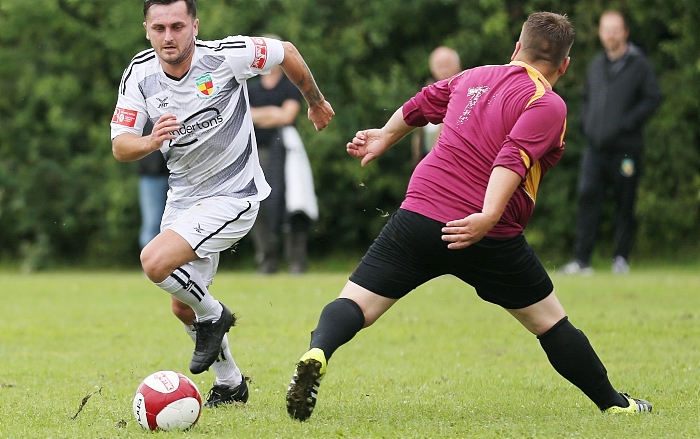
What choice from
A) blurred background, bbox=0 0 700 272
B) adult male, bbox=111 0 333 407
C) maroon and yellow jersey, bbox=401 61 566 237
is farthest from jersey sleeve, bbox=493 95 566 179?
blurred background, bbox=0 0 700 272

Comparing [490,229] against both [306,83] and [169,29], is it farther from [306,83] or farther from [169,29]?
[169,29]

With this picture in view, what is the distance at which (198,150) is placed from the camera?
6.04 metres

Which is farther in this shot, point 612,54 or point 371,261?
point 612,54

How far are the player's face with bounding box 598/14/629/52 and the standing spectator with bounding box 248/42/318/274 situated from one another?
378cm

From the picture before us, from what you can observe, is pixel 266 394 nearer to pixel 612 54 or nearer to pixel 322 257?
pixel 612 54

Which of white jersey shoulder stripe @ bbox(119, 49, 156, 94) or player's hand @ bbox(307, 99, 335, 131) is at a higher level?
white jersey shoulder stripe @ bbox(119, 49, 156, 94)

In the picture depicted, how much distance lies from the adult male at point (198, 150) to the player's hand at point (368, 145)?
726mm

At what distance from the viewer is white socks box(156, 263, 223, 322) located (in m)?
5.68

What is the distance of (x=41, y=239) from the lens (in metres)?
17.0

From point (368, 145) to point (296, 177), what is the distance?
789 centimetres

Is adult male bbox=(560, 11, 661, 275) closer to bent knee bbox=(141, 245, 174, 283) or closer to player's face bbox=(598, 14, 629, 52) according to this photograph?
player's face bbox=(598, 14, 629, 52)

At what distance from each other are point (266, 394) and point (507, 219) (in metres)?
1.96

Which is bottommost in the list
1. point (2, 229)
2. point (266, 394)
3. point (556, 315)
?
point (2, 229)

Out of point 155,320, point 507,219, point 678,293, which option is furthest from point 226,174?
point 678,293
